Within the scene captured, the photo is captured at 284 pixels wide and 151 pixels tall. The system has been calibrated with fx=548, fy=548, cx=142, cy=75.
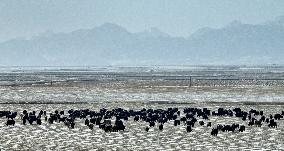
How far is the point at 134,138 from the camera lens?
3100cm

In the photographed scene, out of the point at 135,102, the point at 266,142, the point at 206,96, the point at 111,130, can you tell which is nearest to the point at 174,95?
the point at 206,96

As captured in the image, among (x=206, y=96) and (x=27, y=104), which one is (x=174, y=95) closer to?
(x=206, y=96)

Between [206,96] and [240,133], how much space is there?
31.5 m

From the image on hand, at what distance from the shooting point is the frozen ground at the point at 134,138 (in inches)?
1104

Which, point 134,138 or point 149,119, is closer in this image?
point 134,138

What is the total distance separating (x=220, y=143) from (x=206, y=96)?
3557 cm

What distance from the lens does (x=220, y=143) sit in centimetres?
2923

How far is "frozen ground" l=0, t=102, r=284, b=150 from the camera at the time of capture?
28.0 metres

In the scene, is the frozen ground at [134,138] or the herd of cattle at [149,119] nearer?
the frozen ground at [134,138]

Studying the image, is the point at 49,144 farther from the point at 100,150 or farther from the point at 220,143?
the point at 220,143

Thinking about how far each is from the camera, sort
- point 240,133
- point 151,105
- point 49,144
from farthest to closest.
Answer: point 151,105
point 240,133
point 49,144

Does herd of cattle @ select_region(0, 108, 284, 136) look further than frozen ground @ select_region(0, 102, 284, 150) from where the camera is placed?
Yes

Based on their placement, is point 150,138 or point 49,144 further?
point 150,138

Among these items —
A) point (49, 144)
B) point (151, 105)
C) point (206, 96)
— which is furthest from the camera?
point (206, 96)
